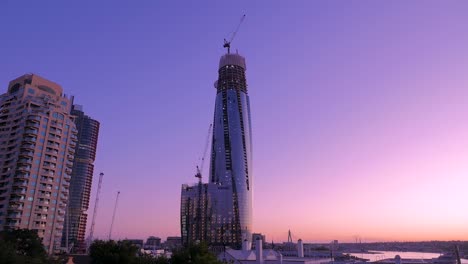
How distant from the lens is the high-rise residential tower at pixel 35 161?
160 metres

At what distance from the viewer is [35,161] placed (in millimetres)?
168625

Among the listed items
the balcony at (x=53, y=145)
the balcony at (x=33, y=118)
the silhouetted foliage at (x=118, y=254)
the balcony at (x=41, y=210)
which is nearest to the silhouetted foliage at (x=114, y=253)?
the silhouetted foliage at (x=118, y=254)

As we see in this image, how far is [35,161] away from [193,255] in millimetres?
135281

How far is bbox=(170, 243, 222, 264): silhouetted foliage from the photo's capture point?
58812 mm

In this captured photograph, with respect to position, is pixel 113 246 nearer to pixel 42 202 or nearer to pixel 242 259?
pixel 242 259

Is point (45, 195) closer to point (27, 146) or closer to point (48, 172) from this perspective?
point (48, 172)

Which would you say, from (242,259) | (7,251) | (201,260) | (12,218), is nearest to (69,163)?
(12,218)

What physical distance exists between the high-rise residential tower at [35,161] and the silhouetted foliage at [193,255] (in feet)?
396

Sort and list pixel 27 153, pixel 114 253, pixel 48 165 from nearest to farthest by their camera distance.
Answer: pixel 114 253 → pixel 27 153 → pixel 48 165

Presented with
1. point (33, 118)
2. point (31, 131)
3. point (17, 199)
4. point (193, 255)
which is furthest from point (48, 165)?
point (193, 255)

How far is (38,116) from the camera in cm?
17588

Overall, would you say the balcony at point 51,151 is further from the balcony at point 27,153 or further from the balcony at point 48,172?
the balcony at point 48,172

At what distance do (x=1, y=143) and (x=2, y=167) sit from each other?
1496 centimetres

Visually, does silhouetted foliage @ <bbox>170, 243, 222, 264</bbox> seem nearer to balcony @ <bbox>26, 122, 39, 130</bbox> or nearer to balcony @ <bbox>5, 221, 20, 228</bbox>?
balcony @ <bbox>5, 221, 20, 228</bbox>
